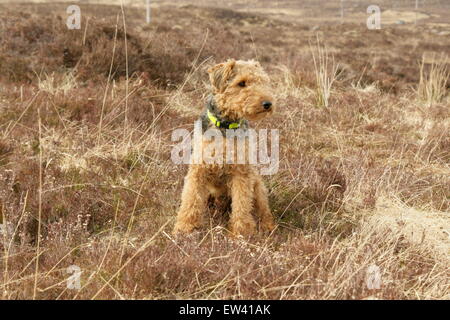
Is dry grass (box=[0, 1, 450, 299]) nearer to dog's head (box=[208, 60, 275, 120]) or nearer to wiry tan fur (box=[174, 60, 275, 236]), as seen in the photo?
wiry tan fur (box=[174, 60, 275, 236])

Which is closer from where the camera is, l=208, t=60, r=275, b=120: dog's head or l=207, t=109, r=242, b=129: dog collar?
l=208, t=60, r=275, b=120: dog's head

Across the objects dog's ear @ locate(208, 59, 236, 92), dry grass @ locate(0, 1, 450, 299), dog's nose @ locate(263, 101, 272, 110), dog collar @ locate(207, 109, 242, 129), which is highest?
Answer: dog's ear @ locate(208, 59, 236, 92)

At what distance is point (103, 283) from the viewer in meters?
2.77

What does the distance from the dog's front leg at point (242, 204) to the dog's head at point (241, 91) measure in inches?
22.1

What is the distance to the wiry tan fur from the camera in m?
3.41

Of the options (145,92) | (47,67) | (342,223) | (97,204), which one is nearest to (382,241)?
(342,223)

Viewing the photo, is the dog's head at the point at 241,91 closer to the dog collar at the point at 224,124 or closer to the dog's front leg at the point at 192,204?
the dog collar at the point at 224,124

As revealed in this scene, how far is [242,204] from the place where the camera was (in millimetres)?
3701

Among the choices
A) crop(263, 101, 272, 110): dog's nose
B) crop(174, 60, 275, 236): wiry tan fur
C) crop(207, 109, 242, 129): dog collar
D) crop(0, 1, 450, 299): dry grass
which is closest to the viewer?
crop(0, 1, 450, 299): dry grass

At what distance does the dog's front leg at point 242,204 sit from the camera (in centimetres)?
369

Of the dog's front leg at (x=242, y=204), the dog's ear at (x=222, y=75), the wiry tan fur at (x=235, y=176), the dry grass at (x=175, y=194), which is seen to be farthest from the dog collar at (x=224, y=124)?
the dry grass at (x=175, y=194)

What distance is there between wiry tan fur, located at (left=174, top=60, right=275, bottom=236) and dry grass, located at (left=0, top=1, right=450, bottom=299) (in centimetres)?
19

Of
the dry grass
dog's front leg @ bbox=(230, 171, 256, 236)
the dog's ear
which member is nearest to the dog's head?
the dog's ear

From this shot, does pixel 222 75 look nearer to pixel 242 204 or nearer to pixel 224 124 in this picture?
pixel 224 124
